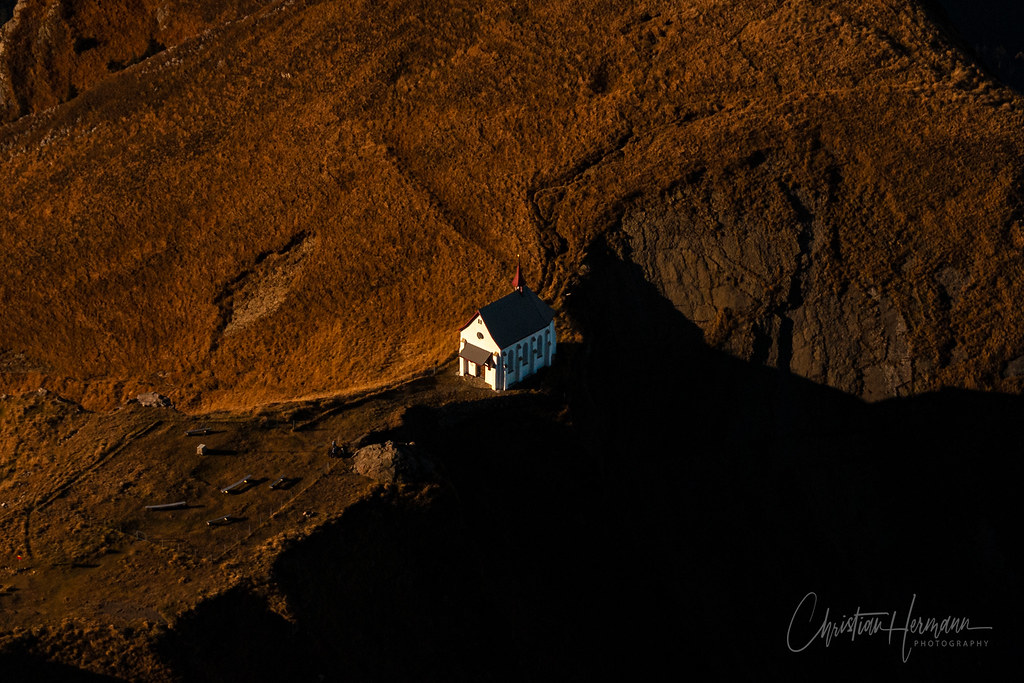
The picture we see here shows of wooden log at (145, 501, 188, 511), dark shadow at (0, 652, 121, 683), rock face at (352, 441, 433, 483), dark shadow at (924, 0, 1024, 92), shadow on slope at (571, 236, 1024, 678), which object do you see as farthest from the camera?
dark shadow at (924, 0, 1024, 92)

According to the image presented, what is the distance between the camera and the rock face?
156 feet

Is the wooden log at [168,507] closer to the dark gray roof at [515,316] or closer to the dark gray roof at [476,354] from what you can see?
the dark gray roof at [476,354]

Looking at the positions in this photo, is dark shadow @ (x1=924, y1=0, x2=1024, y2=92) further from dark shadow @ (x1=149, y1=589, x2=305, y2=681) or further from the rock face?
dark shadow @ (x1=149, y1=589, x2=305, y2=681)

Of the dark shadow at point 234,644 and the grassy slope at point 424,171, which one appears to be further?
the grassy slope at point 424,171

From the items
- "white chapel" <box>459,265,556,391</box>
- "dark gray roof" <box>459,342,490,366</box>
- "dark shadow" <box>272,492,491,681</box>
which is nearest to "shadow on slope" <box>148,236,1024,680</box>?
"dark shadow" <box>272,492,491,681</box>

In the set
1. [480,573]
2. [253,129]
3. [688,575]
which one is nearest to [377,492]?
[480,573]

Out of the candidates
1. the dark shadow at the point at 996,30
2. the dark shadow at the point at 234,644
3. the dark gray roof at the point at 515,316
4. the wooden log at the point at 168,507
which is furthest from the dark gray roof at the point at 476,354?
the dark shadow at the point at 996,30

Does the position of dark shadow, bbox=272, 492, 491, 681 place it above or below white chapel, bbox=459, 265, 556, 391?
below

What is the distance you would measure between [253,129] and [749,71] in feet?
103

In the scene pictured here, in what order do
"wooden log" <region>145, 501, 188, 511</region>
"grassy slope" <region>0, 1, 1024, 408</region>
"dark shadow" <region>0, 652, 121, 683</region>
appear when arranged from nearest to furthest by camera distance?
"dark shadow" <region>0, 652, 121, 683</region> < "wooden log" <region>145, 501, 188, 511</region> < "grassy slope" <region>0, 1, 1024, 408</region>

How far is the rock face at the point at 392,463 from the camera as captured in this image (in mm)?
47625

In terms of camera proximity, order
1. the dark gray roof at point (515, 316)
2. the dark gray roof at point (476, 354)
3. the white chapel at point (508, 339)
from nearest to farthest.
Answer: the dark gray roof at point (515, 316) < the white chapel at point (508, 339) < the dark gray roof at point (476, 354)

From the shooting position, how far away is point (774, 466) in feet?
205

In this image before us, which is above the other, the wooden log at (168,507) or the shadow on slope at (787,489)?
the wooden log at (168,507)
